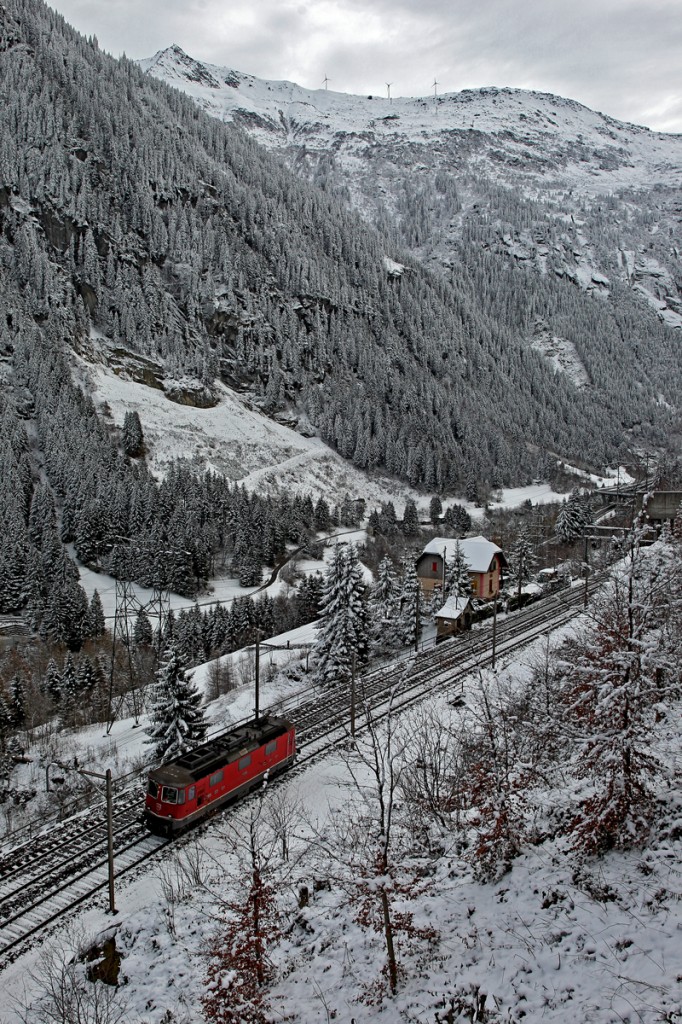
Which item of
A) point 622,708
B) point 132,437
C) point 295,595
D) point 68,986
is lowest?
point 295,595

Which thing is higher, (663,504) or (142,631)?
(663,504)

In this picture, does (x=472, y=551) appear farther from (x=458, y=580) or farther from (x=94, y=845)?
(x=94, y=845)

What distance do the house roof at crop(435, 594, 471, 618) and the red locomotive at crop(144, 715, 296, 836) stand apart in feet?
86.1

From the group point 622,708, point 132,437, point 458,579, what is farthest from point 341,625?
point 132,437

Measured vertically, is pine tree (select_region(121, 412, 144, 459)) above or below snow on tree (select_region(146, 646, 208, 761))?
above

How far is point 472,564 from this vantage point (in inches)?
2389

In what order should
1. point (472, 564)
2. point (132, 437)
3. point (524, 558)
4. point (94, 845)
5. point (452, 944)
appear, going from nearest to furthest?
point (452, 944), point (94, 845), point (472, 564), point (524, 558), point (132, 437)

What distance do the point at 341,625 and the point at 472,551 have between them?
80.8ft

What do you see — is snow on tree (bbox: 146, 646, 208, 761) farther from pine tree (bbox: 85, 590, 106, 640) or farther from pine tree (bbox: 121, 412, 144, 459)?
pine tree (bbox: 121, 412, 144, 459)

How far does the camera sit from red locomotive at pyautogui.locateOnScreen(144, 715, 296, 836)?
2094cm

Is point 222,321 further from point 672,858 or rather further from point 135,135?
point 672,858

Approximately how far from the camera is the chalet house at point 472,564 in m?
60.4

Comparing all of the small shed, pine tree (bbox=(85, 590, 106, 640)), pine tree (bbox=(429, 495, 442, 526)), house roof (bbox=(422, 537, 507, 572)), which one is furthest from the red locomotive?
pine tree (bbox=(429, 495, 442, 526))

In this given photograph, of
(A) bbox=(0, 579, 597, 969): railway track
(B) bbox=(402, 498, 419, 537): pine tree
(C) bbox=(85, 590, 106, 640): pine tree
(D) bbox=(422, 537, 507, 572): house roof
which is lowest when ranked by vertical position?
(C) bbox=(85, 590, 106, 640): pine tree
